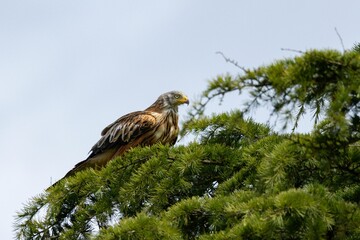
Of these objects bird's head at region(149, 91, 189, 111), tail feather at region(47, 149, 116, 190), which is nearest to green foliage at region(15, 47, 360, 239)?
tail feather at region(47, 149, 116, 190)

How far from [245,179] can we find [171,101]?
4.61 metres

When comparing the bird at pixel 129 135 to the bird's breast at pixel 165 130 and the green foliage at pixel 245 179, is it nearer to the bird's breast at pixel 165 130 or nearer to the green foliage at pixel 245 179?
the bird's breast at pixel 165 130

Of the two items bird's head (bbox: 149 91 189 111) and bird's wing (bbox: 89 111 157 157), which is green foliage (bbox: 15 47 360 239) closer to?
bird's wing (bbox: 89 111 157 157)

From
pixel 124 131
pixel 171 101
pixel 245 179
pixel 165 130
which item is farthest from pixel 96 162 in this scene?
pixel 245 179

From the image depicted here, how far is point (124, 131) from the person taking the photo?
10531 millimetres

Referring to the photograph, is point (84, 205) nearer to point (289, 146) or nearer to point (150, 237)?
point (150, 237)

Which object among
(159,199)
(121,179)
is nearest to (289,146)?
(159,199)

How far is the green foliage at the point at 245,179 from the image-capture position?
15.9 ft

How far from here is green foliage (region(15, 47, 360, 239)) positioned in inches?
190

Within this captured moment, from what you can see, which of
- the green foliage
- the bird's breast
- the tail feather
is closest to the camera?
the green foliage

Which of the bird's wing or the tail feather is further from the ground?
the bird's wing

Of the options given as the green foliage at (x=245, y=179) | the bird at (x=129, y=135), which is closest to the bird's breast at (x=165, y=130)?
the bird at (x=129, y=135)

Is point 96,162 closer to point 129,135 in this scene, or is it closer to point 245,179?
point 129,135

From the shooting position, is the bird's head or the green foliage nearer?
the green foliage
